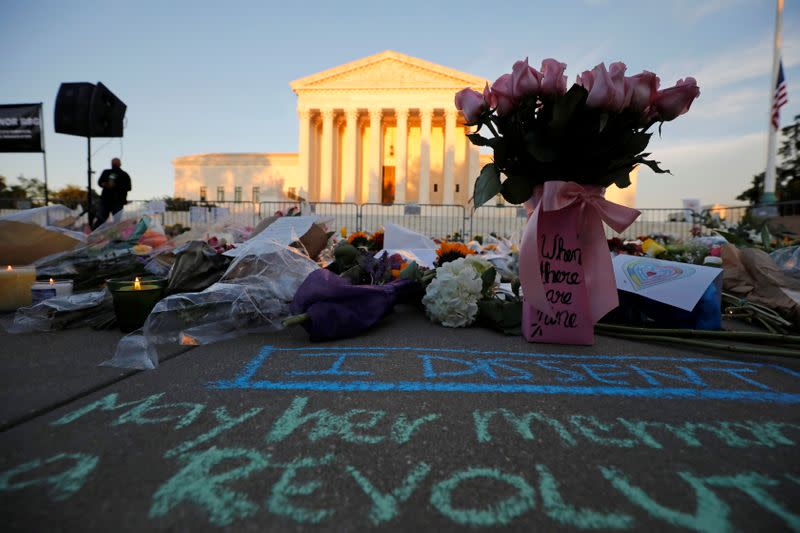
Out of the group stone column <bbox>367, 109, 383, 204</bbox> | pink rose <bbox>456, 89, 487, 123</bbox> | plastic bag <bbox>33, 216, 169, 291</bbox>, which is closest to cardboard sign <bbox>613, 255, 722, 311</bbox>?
pink rose <bbox>456, 89, 487, 123</bbox>

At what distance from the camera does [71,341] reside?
6.50 ft

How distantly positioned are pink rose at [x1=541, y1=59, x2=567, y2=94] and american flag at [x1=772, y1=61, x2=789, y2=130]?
19.3m

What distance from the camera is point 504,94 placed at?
185 centimetres

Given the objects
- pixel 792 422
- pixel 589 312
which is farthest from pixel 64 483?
pixel 589 312

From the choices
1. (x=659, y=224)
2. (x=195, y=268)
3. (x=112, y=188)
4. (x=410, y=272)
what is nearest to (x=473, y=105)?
(x=410, y=272)

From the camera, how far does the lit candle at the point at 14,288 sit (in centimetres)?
261

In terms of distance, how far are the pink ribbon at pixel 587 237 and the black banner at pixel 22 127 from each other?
1299cm

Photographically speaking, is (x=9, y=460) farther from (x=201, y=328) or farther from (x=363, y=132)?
(x=363, y=132)

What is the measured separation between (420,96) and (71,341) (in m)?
33.2

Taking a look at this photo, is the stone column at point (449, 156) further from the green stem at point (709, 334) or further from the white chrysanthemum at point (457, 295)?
the green stem at point (709, 334)

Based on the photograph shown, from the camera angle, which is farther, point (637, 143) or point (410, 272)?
point (410, 272)

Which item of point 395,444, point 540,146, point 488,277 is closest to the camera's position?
point 395,444

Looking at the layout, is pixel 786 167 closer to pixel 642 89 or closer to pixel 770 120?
pixel 770 120

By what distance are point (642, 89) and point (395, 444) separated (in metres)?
1.84
